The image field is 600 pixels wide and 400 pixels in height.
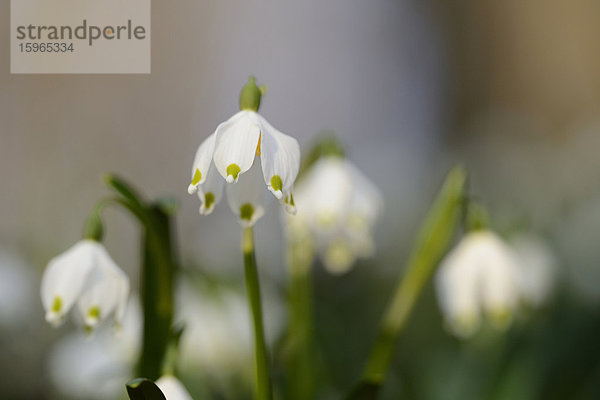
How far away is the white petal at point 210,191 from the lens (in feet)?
1.48

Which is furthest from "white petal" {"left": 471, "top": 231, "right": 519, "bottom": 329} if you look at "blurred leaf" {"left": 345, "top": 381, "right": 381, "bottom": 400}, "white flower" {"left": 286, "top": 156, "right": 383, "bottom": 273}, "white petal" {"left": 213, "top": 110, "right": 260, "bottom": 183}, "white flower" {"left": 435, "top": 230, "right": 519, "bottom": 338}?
"white petal" {"left": 213, "top": 110, "right": 260, "bottom": 183}

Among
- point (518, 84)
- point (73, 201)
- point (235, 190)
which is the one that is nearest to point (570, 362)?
point (235, 190)

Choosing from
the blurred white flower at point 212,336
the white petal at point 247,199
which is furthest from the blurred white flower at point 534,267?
the white petal at point 247,199

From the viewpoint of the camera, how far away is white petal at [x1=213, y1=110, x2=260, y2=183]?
0.42 m

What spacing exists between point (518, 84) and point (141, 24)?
327 centimetres

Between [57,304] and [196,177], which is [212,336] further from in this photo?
[196,177]

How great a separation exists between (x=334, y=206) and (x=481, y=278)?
0.61 ft

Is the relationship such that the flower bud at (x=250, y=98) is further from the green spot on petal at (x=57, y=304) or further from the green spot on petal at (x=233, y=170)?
the green spot on petal at (x=57, y=304)

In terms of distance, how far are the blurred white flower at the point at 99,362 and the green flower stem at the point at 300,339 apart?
19 centimetres

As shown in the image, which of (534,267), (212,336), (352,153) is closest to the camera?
(212,336)

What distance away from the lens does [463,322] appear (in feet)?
2.55

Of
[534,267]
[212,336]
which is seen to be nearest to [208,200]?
[212,336]

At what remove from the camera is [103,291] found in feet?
1.69

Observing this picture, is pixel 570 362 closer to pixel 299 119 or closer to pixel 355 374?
pixel 355 374
